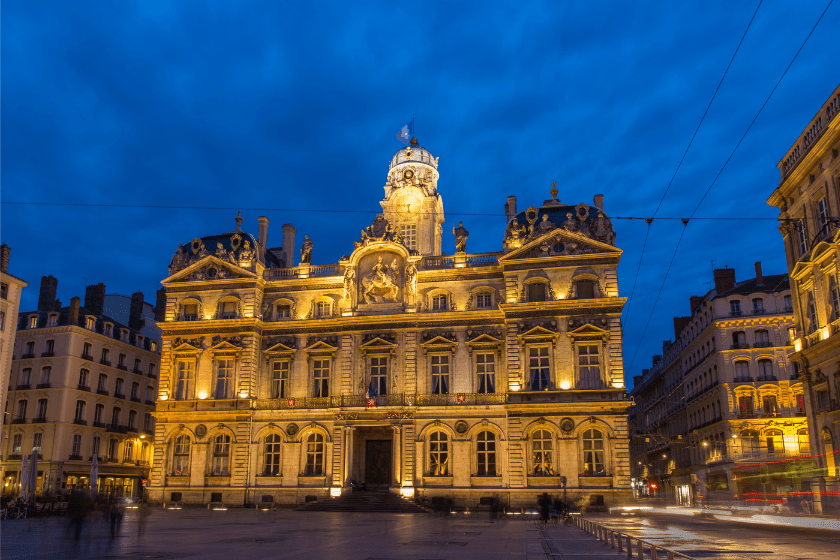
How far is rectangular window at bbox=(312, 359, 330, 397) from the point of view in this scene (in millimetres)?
48625

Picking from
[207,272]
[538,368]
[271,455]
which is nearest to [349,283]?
[207,272]

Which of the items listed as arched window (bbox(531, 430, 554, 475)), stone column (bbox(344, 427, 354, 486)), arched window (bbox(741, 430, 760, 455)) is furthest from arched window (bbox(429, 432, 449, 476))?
arched window (bbox(741, 430, 760, 455))

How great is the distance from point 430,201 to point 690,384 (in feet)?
108

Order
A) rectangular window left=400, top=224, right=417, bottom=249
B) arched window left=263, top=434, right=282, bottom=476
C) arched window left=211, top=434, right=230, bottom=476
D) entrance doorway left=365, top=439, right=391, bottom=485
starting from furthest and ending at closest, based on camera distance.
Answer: rectangular window left=400, top=224, right=417, bottom=249, arched window left=211, top=434, right=230, bottom=476, arched window left=263, top=434, right=282, bottom=476, entrance doorway left=365, top=439, right=391, bottom=485

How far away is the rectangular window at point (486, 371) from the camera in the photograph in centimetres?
4644

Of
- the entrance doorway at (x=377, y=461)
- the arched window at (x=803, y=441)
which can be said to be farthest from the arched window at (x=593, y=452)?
the arched window at (x=803, y=441)

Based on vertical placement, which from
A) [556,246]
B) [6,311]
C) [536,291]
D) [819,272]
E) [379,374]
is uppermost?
[556,246]

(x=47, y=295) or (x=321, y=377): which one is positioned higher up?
(x=47, y=295)

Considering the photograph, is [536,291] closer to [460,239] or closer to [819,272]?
[460,239]

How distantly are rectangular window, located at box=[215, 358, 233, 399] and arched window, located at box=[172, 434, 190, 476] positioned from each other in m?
3.82

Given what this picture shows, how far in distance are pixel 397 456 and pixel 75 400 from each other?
2883cm

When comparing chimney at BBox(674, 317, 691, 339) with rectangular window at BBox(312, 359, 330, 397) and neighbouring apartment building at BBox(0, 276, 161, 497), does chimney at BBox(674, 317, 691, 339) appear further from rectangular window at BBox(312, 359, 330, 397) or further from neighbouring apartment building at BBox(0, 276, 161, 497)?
neighbouring apartment building at BBox(0, 276, 161, 497)

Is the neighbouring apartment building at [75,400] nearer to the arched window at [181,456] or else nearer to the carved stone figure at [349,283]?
the arched window at [181,456]

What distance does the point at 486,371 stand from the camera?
1834 inches
